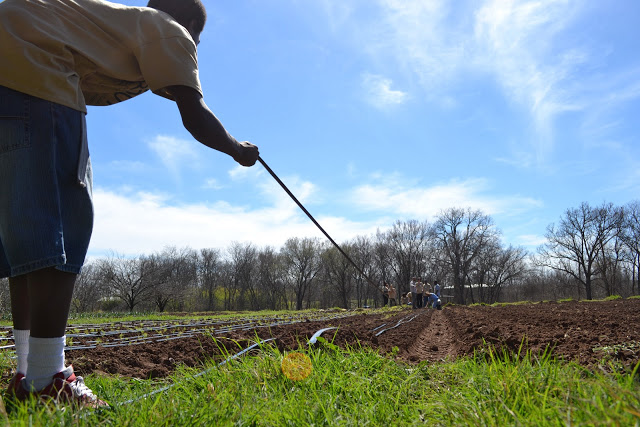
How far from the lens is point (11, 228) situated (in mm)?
1495

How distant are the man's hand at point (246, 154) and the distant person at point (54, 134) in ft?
1.55

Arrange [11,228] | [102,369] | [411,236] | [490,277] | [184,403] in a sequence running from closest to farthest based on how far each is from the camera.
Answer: [11,228]
[184,403]
[102,369]
[411,236]
[490,277]

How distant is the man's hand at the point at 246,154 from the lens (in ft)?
7.61

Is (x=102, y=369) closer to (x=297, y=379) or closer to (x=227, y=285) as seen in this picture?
(x=297, y=379)

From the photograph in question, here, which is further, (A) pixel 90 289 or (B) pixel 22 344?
(A) pixel 90 289

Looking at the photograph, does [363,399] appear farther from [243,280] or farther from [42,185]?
[243,280]

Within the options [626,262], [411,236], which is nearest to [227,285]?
[411,236]

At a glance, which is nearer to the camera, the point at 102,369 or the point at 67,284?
the point at 67,284

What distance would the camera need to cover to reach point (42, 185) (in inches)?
61.2

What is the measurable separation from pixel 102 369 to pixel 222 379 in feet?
5.15

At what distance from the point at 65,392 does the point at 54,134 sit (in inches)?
42.5

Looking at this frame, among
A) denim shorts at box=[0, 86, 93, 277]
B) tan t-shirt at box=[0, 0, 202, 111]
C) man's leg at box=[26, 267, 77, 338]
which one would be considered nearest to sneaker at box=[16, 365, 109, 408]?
man's leg at box=[26, 267, 77, 338]

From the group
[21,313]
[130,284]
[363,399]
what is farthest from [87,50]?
[130,284]

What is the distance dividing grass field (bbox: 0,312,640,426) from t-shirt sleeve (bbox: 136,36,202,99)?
56.9 inches
